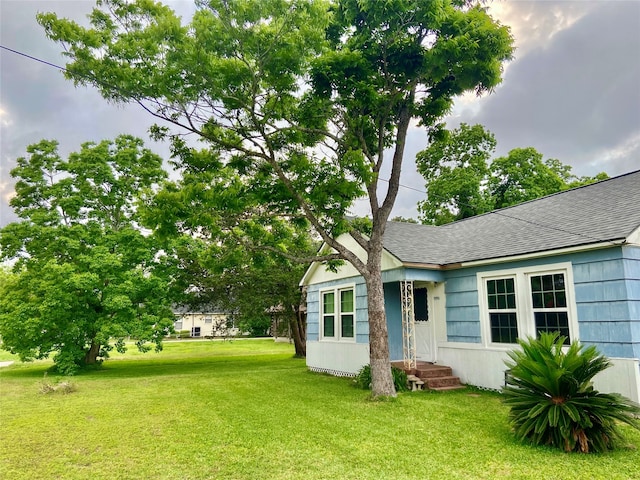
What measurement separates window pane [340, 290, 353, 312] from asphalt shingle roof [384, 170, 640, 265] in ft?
7.20

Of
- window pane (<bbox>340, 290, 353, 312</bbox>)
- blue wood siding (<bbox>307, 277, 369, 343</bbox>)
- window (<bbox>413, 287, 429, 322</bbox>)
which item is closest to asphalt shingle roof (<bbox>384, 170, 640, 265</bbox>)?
window (<bbox>413, 287, 429, 322</bbox>)

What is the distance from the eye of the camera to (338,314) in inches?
489

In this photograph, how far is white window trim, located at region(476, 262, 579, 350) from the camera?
7396 millimetres

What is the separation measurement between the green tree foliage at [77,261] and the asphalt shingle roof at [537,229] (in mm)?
9609

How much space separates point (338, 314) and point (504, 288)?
5.28 metres

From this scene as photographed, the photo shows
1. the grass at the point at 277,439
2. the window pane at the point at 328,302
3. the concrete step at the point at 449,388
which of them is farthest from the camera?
the window pane at the point at 328,302

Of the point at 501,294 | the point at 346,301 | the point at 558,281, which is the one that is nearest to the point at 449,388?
the point at 501,294

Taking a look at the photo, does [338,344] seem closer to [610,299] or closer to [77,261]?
[610,299]

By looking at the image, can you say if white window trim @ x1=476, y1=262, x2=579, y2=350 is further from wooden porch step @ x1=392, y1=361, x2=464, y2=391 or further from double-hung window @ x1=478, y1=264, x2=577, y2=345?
wooden porch step @ x1=392, y1=361, x2=464, y2=391

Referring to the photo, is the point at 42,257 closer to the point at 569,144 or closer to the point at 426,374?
the point at 426,374

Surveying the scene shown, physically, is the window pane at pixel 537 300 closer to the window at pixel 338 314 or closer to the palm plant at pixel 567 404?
the palm plant at pixel 567 404

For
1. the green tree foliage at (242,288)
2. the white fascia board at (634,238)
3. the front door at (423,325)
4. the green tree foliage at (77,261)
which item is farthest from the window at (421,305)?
the green tree foliage at (77,261)

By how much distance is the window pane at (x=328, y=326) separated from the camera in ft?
41.6

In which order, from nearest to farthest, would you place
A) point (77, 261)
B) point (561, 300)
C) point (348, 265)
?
point (561, 300)
point (348, 265)
point (77, 261)
